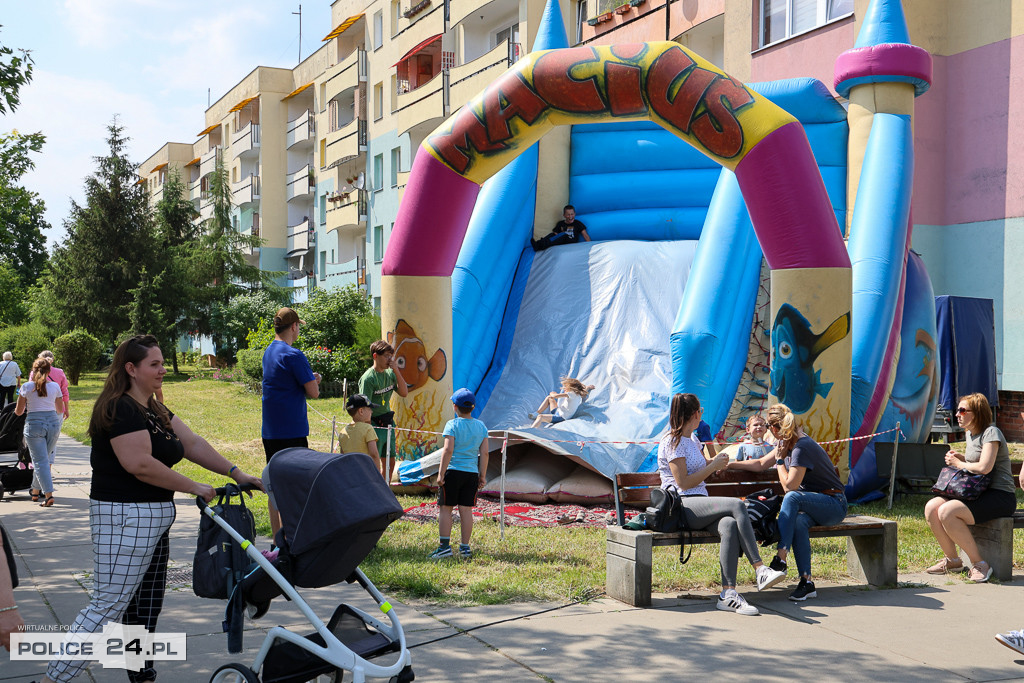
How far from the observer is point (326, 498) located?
13.4 feet

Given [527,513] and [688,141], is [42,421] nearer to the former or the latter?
[527,513]

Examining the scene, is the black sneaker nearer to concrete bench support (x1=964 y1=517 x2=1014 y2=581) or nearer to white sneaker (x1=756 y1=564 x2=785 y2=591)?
white sneaker (x1=756 y1=564 x2=785 y2=591)

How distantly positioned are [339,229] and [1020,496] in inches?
1212

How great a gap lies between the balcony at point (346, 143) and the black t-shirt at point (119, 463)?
33040mm

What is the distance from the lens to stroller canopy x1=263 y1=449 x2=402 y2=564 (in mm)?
4078

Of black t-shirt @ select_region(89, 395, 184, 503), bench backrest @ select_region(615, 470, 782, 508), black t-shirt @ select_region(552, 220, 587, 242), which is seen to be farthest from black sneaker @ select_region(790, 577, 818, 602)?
black t-shirt @ select_region(552, 220, 587, 242)

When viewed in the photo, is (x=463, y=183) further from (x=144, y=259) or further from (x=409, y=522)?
(x=144, y=259)

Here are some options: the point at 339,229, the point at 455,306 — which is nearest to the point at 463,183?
the point at 455,306

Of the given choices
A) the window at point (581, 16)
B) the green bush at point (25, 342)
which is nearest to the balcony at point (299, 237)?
the green bush at point (25, 342)

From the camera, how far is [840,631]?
5801 millimetres

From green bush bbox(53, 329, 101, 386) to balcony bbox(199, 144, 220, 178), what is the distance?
2380cm

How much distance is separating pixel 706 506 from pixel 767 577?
59cm

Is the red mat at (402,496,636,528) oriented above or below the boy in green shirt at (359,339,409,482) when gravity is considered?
below

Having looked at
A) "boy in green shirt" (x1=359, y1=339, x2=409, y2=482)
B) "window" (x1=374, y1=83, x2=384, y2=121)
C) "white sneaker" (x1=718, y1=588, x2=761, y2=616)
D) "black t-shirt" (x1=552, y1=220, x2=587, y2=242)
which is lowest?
A: "white sneaker" (x1=718, y1=588, x2=761, y2=616)
